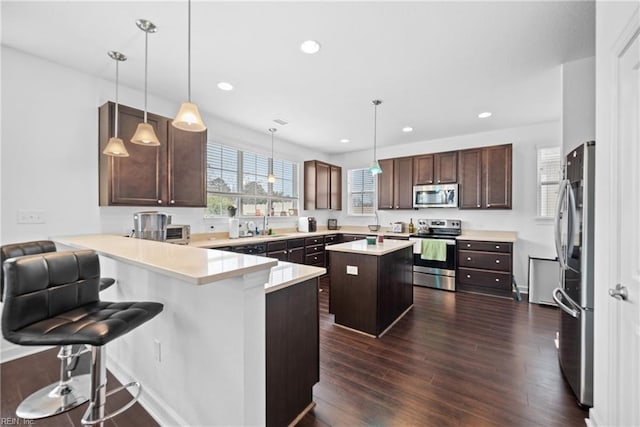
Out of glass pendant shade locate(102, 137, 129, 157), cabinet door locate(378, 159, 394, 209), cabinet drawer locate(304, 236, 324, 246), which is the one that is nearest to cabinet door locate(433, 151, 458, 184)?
cabinet door locate(378, 159, 394, 209)

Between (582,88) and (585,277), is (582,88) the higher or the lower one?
the higher one

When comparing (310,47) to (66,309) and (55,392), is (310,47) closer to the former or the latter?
(66,309)

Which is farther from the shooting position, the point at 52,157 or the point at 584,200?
the point at 52,157

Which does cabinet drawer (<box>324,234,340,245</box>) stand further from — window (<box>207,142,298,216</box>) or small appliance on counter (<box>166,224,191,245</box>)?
small appliance on counter (<box>166,224,191,245</box>)

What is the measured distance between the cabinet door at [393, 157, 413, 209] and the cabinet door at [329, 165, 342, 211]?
56.0 inches

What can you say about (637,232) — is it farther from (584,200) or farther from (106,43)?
(106,43)

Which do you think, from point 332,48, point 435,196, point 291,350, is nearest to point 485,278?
point 435,196

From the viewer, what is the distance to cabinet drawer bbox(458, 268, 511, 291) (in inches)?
160

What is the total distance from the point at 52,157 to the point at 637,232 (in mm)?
4349

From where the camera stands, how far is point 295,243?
4.67 m

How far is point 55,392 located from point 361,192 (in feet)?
18.7

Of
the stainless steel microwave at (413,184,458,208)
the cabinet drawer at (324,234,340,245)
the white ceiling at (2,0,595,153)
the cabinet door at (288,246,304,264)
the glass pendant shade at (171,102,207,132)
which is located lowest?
the cabinet door at (288,246,304,264)

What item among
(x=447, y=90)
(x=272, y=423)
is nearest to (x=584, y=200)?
(x=447, y=90)

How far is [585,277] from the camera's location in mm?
1732
